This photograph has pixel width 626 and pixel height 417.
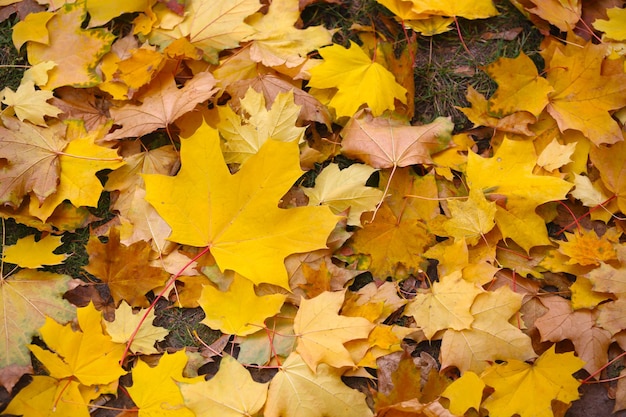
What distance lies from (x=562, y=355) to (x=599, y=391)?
222mm

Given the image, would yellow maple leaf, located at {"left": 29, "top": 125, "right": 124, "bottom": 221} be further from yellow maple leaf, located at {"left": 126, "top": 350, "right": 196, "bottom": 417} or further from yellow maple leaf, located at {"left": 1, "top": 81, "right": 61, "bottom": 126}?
yellow maple leaf, located at {"left": 126, "top": 350, "right": 196, "bottom": 417}

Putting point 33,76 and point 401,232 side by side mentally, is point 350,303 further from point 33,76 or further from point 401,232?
point 33,76

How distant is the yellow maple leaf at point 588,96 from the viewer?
6.40ft

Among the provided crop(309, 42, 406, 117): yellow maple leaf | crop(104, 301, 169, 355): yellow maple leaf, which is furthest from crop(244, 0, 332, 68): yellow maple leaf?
crop(104, 301, 169, 355): yellow maple leaf

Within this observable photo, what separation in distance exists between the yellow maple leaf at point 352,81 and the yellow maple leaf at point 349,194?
21 centimetres

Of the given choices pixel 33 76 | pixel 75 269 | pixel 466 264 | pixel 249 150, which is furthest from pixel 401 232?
pixel 33 76

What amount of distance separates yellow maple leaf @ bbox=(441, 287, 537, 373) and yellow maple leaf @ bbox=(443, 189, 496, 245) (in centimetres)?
19

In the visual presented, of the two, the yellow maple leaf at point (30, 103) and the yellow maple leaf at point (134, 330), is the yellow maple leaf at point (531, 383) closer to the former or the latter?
the yellow maple leaf at point (134, 330)

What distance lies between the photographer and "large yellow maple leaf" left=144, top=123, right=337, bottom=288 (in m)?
1.75

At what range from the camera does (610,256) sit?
187cm

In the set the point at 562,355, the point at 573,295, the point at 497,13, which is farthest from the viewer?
the point at 497,13

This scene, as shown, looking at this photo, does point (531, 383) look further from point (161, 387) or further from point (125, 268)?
point (125, 268)

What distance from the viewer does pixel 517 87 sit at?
2.03m

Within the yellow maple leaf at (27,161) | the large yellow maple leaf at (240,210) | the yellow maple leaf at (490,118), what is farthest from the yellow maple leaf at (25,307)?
the yellow maple leaf at (490,118)
